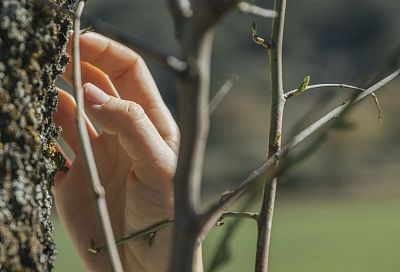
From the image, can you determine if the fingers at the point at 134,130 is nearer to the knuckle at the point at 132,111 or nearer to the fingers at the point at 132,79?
the knuckle at the point at 132,111

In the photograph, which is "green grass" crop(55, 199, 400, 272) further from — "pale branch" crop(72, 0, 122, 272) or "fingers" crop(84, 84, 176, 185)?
"pale branch" crop(72, 0, 122, 272)

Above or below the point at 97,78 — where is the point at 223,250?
below

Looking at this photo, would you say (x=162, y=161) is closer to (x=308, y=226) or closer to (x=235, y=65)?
(x=308, y=226)

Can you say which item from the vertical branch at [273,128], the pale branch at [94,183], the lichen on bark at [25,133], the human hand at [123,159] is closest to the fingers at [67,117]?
the human hand at [123,159]

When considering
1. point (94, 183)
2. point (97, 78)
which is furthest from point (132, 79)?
point (94, 183)

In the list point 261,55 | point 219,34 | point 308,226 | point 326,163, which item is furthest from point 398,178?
point 219,34

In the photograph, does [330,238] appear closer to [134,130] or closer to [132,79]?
[132,79]
